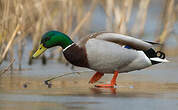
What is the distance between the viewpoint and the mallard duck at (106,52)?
6.82 m

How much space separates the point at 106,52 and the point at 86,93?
2.72ft

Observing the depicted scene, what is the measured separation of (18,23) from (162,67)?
2560 millimetres

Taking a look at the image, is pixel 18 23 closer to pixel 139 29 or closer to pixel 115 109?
pixel 115 109

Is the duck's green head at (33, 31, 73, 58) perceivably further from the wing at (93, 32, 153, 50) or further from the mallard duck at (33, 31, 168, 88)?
the wing at (93, 32, 153, 50)

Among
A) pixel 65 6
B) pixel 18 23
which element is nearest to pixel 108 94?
pixel 18 23

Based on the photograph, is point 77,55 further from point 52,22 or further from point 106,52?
point 52,22

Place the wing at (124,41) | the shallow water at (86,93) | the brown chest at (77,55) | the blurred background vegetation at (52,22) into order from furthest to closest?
the blurred background vegetation at (52,22) < the wing at (124,41) < the brown chest at (77,55) < the shallow water at (86,93)

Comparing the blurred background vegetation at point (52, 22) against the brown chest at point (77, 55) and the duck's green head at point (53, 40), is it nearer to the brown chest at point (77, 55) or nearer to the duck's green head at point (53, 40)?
the duck's green head at point (53, 40)

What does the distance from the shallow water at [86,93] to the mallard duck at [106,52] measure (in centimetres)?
25

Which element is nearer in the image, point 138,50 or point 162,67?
point 138,50

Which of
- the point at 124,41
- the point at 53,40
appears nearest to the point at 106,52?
the point at 124,41

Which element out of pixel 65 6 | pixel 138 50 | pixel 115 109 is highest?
pixel 65 6

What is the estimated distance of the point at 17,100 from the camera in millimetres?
5637

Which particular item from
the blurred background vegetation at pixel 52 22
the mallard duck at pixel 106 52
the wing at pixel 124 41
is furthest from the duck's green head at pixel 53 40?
the blurred background vegetation at pixel 52 22
